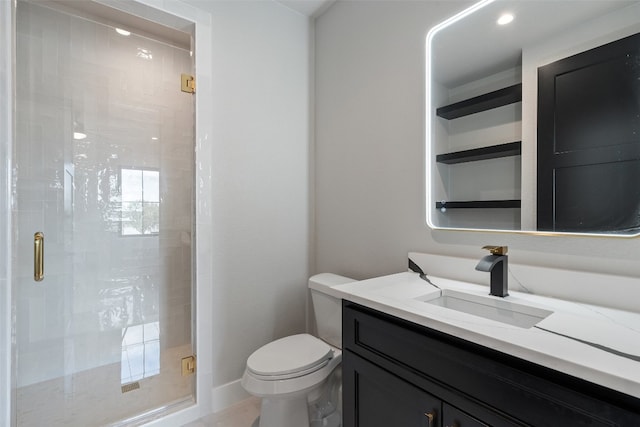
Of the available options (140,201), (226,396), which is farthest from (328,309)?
(140,201)

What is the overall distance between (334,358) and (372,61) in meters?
1.62

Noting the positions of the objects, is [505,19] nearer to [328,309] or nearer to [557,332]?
[557,332]

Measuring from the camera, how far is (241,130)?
1.83 metres

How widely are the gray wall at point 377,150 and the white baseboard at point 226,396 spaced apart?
878 millimetres

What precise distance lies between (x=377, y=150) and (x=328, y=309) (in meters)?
0.92

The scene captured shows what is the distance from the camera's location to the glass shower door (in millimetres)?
1761

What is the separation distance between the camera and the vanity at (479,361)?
0.58m

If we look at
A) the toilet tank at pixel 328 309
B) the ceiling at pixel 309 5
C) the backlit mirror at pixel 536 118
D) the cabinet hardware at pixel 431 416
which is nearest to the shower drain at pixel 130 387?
the toilet tank at pixel 328 309

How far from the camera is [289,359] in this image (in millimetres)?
1420

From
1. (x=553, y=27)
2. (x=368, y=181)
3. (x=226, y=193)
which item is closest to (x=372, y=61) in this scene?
(x=368, y=181)

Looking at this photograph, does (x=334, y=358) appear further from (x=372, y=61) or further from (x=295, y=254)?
(x=372, y=61)

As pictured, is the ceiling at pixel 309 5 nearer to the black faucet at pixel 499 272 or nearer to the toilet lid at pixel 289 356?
the black faucet at pixel 499 272

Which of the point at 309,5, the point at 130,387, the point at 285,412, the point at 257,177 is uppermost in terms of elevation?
the point at 309,5

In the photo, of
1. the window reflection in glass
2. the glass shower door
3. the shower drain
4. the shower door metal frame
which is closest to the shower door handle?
the glass shower door
